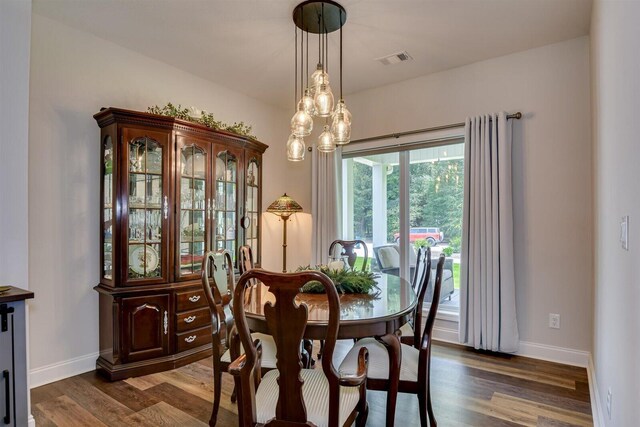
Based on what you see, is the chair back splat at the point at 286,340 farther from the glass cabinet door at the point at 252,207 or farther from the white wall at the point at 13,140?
the glass cabinet door at the point at 252,207

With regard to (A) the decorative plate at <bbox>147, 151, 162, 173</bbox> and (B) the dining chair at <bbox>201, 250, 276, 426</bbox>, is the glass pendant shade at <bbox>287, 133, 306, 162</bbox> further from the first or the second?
(A) the decorative plate at <bbox>147, 151, 162, 173</bbox>

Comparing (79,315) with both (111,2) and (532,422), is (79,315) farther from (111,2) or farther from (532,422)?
(532,422)

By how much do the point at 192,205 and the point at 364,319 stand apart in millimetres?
2179

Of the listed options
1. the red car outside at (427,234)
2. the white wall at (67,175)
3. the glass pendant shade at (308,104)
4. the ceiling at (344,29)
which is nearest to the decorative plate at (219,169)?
the white wall at (67,175)

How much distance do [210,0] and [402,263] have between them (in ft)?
9.79

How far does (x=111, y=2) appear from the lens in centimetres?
247

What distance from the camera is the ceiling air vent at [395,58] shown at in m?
3.23

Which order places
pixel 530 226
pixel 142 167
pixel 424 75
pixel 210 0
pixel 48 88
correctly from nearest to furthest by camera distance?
1. pixel 210 0
2. pixel 48 88
3. pixel 142 167
4. pixel 530 226
5. pixel 424 75

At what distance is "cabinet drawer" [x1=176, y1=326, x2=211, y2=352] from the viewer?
299cm

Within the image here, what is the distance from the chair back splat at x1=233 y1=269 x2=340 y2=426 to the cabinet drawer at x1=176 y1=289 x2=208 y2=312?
183 centimetres

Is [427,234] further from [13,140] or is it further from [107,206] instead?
[13,140]

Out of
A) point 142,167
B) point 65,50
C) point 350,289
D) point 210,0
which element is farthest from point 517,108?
point 65,50

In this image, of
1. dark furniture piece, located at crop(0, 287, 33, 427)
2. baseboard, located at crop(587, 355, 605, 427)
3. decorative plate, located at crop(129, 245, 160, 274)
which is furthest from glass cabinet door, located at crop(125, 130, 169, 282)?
baseboard, located at crop(587, 355, 605, 427)

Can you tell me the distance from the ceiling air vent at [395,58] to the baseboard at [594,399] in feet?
9.53
